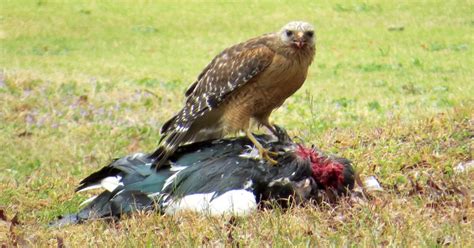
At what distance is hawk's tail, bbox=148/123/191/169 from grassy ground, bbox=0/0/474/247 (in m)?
0.79

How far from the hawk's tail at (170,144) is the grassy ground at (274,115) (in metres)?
0.79

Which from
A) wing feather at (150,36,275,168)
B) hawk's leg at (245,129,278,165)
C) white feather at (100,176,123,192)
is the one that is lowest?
white feather at (100,176,123,192)

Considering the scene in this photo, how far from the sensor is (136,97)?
1311 centimetres

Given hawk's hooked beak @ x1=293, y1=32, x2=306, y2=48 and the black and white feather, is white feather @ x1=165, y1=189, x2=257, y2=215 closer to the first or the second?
the black and white feather

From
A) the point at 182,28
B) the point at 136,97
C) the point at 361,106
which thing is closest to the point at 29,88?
the point at 136,97

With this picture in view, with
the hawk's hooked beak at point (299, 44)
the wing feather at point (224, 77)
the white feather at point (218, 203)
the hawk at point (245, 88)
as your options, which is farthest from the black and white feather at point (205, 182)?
the hawk's hooked beak at point (299, 44)

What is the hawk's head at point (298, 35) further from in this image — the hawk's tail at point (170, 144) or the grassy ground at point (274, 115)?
the grassy ground at point (274, 115)

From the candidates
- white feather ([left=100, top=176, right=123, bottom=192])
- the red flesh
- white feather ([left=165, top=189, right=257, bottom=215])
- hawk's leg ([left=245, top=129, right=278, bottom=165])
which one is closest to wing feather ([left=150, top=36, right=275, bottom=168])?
white feather ([left=100, top=176, right=123, bottom=192])

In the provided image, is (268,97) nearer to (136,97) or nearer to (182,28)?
(136,97)

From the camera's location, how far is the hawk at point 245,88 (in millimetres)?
7000

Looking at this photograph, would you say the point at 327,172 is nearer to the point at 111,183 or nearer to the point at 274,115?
the point at 111,183

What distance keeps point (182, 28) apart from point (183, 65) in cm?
429

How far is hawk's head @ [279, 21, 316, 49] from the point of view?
696 cm

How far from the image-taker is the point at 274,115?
40.8 feet
